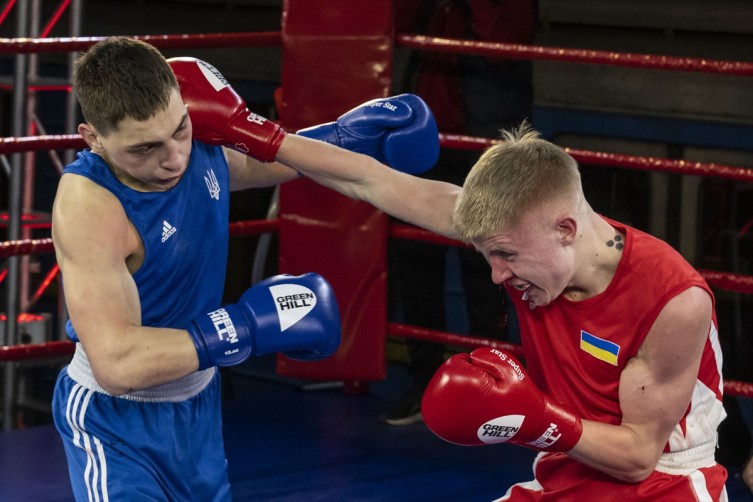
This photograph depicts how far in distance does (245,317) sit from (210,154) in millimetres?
408

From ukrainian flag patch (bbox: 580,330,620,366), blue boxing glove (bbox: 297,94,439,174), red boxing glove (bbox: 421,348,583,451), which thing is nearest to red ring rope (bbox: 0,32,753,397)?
blue boxing glove (bbox: 297,94,439,174)

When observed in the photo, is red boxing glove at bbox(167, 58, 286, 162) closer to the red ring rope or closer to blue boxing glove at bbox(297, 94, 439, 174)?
blue boxing glove at bbox(297, 94, 439, 174)

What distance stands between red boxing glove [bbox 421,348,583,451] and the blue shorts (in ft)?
1.77

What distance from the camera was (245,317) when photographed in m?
2.23

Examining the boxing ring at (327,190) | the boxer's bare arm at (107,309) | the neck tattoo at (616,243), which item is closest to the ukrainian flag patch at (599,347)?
the neck tattoo at (616,243)

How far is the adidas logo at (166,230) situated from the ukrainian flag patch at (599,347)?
2.54 feet

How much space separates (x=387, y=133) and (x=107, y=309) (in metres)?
0.84

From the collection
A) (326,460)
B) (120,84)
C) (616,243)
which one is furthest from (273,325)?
(326,460)

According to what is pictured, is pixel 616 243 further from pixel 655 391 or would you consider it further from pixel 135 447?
pixel 135 447

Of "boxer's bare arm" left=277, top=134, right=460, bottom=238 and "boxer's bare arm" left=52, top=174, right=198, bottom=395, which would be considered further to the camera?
"boxer's bare arm" left=277, top=134, right=460, bottom=238

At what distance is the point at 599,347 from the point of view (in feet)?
7.05

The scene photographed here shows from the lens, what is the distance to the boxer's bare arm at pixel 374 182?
2.43m

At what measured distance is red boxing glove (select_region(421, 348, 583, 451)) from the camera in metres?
2.02

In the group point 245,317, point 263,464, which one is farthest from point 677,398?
point 263,464
